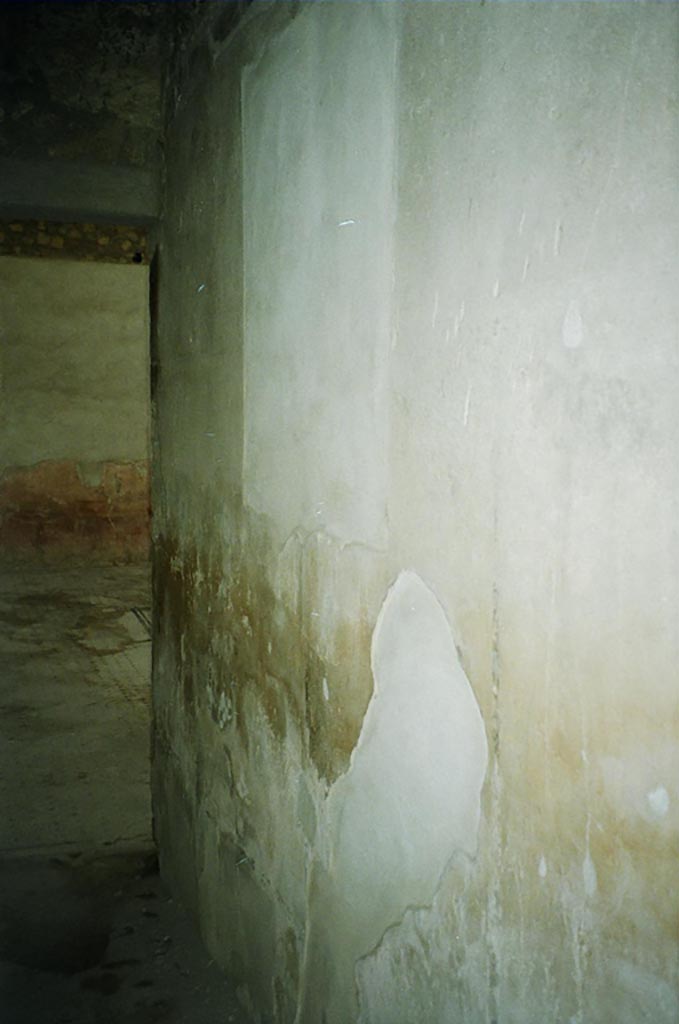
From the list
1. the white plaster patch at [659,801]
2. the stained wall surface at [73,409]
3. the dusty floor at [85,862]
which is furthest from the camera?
the stained wall surface at [73,409]

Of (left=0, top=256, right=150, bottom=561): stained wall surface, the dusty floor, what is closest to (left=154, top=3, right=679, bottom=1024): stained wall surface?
the dusty floor

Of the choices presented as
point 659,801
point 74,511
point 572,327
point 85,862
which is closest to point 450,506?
point 572,327

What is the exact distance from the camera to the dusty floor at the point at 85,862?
2193mm

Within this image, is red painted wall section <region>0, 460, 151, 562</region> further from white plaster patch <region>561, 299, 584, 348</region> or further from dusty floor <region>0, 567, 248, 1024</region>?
white plaster patch <region>561, 299, 584, 348</region>

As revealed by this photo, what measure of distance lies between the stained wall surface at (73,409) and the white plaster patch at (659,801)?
6.72 meters

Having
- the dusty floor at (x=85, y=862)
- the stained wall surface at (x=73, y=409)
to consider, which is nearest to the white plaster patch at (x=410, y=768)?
the dusty floor at (x=85, y=862)

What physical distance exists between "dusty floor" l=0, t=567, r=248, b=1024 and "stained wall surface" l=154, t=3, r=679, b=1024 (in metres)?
0.36

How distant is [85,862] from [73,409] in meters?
5.03

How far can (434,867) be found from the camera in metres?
1.19

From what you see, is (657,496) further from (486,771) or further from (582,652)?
(486,771)

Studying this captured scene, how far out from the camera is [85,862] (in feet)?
9.20

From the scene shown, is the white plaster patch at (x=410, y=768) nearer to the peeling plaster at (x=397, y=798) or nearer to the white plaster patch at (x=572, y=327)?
the peeling plaster at (x=397, y=798)

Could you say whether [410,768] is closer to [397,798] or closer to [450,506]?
[397,798]

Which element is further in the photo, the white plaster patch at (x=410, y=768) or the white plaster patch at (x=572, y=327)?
the white plaster patch at (x=410, y=768)
